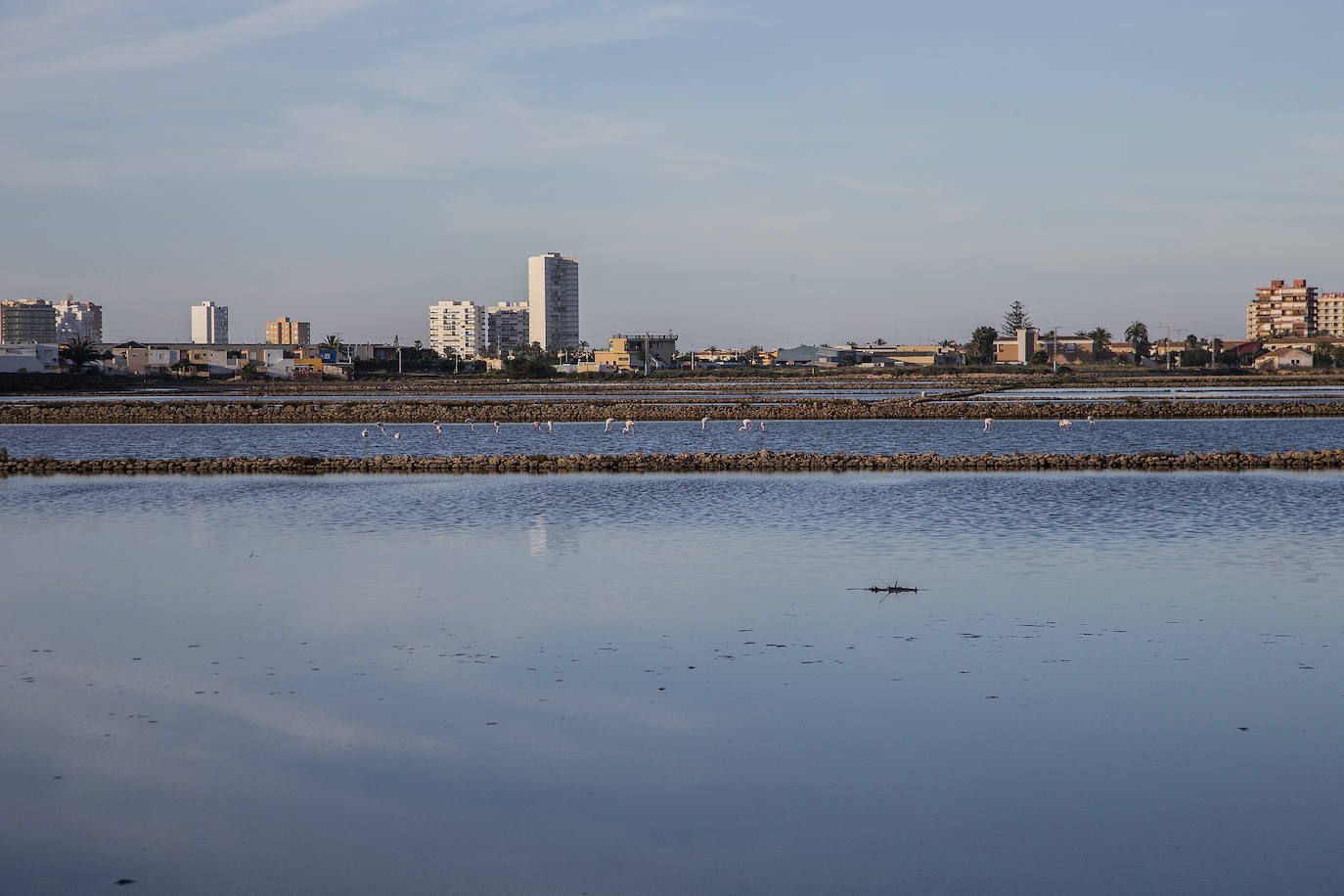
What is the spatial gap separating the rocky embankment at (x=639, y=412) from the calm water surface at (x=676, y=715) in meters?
41.7

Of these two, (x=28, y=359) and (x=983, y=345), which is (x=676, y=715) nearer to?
(x=28, y=359)

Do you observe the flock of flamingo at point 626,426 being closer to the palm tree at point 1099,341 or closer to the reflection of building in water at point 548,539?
the reflection of building in water at point 548,539

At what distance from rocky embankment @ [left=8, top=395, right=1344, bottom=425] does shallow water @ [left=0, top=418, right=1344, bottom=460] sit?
2347 mm

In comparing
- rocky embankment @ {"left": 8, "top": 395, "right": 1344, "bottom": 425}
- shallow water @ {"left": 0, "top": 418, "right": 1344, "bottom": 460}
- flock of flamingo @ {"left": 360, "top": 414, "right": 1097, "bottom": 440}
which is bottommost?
shallow water @ {"left": 0, "top": 418, "right": 1344, "bottom": 460}

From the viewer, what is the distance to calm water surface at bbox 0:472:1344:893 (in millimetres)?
6926

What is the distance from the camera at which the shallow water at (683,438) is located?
41.9 metres

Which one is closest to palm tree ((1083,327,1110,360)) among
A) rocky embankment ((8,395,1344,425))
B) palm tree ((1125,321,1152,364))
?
palm tree ((1125,321,1152,364))

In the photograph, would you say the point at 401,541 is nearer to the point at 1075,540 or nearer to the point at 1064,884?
the point at 1075,540

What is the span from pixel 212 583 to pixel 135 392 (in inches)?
3622

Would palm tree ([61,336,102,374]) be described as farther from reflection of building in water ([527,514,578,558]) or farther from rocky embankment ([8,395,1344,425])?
reflection of building in water ([527,514,578,558])

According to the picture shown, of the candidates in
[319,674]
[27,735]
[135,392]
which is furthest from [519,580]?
[135,392]

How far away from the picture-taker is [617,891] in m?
6.48

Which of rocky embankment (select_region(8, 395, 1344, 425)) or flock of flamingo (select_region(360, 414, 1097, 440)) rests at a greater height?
rocky embankment (select_region(8, 395, 1344, 425))

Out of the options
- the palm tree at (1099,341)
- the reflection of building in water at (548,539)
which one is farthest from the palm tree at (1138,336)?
the reflection of building in water at (548,539)
